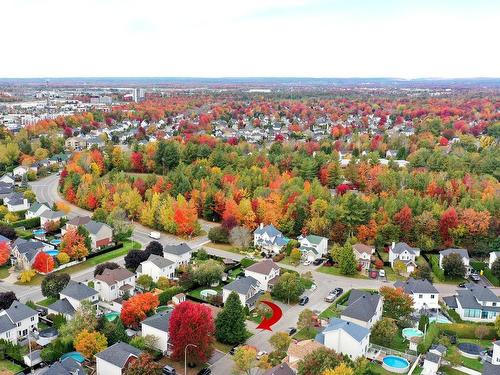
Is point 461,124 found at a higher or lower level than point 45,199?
higher

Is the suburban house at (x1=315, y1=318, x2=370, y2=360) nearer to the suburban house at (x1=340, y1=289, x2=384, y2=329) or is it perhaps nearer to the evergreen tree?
the suburban house at (x1=340, y1=289, x2=384, y2=329)

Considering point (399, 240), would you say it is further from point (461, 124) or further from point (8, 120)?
point (8, 120)

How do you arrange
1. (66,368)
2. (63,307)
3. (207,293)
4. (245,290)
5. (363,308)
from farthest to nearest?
(207,293) → (245,290) → (63,307) → (363,308) → (66,368)

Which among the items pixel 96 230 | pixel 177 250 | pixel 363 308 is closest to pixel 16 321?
pixel 177 250

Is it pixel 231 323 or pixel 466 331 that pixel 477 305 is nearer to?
pixel 466 331

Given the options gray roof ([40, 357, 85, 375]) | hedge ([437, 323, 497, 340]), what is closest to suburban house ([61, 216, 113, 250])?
gray roof ([40, 357, 85, 375])

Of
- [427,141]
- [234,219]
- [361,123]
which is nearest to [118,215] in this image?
[234,219]

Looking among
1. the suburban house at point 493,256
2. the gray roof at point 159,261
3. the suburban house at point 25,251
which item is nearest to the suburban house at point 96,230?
the suburban house at point 25,251

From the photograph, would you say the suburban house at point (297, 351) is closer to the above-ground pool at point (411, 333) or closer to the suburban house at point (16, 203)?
the above-ground pool at point (411, 333)
